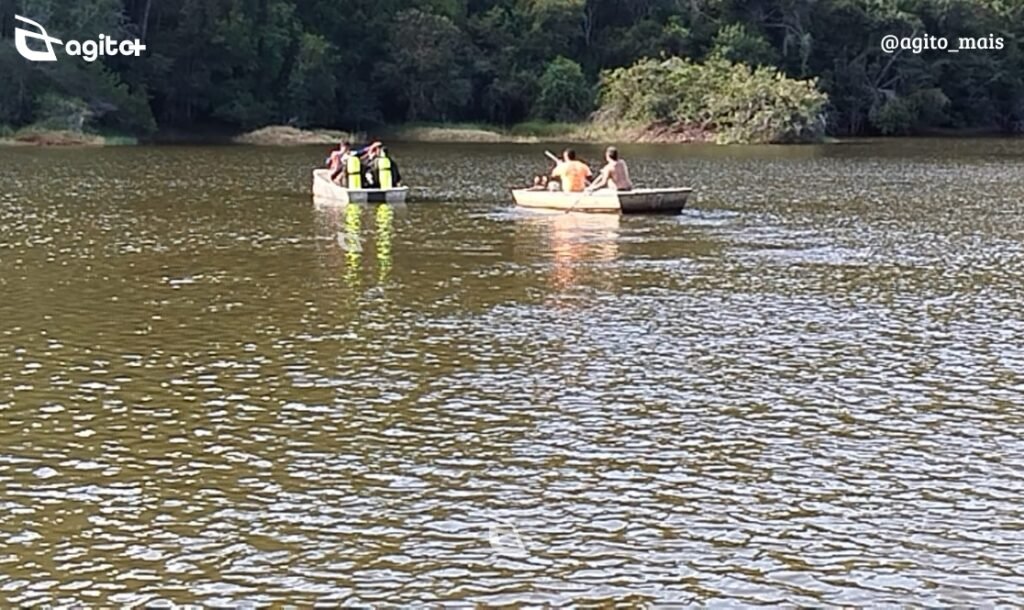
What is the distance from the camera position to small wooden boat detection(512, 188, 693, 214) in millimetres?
33625

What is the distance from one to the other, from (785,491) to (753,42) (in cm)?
9426

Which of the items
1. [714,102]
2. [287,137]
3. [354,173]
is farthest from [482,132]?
[354,173]

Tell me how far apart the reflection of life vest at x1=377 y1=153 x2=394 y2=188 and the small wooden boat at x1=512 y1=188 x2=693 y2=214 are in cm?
493

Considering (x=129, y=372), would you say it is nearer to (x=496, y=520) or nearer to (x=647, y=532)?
(x=496, y=520)

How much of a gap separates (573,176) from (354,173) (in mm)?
6427

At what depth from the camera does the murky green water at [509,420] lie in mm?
9578

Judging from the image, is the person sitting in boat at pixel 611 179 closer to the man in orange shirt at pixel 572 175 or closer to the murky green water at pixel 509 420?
the man in orange shirt at pixel 572 175

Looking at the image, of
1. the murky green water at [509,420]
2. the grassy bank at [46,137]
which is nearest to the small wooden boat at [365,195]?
the murky green water at [509,420]

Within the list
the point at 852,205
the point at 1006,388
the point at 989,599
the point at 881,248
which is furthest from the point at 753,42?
the point at 989,599

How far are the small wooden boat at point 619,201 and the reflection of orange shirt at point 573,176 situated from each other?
882 mm

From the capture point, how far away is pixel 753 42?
101688 millimetres

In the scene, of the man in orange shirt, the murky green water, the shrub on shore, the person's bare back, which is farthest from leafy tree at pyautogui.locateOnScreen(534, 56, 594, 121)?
the murky green water

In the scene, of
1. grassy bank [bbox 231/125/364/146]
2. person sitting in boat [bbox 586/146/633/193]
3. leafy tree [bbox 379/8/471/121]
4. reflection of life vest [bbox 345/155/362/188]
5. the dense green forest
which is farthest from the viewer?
leafy tree [bbox 379/8/471/121]

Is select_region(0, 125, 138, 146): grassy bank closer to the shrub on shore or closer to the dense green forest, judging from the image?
the dense green forest
